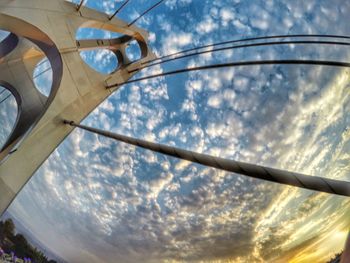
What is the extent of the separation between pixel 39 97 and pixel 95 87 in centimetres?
502

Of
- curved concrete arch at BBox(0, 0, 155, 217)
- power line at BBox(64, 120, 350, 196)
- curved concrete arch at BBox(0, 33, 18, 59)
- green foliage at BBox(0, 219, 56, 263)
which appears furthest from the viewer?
green foliage at BBox(0, 219, 56, 263)

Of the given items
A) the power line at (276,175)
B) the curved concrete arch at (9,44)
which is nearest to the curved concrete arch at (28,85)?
the curved concrete arch at (9,44)

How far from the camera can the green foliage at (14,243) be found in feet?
208

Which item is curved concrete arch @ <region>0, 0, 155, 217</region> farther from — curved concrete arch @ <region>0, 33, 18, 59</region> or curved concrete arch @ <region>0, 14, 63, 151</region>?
curved concrete arch @ <region>0, 33, 18, 59</region>

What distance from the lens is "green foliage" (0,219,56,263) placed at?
63250mm

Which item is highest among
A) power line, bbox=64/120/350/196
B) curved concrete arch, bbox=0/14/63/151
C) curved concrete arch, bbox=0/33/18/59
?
curved concrete arch, bbox=0/33/18/59

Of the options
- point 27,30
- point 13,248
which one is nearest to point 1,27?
point 27,30

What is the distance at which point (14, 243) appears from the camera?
69.2 m

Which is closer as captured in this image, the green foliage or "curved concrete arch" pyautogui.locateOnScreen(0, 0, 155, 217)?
"curved concrete arch" pyautogui.locateOnScreen(0, 0, 155, 217)

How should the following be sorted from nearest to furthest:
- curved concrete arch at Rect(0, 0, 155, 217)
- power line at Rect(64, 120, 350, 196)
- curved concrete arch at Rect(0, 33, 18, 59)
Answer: power line at Rect(64, 120, 350, 196) → curved concrete arch at Rect(0, 0, 155, 217) → curved concrete arch at Rect(0, 33, 18, 59)

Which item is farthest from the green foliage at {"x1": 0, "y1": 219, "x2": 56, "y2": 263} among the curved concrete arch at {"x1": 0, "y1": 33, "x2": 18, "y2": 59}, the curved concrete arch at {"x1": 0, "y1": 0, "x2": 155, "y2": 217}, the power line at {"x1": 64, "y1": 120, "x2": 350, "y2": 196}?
the power line at {"x1": 64, "y1": 120, "x2": 350, "y2": 196}

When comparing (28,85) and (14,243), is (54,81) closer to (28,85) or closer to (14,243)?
(28,85)

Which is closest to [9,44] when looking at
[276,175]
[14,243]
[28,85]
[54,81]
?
[28,85]

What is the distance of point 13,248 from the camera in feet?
225
